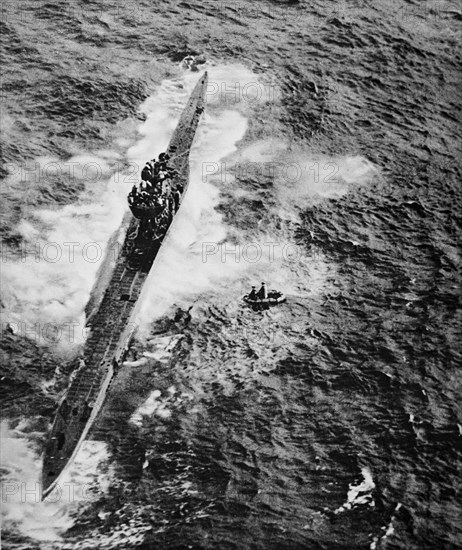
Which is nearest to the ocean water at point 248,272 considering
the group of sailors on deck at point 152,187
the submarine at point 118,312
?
the submarine at point 118,312

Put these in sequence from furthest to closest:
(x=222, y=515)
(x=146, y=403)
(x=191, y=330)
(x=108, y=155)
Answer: (x=108, y=155) → (x=191, y=330) → (x=146, y=403) → (x=222, y=515)

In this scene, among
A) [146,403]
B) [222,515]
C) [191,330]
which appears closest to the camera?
[222,515]

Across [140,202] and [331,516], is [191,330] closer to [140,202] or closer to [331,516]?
[140,202]

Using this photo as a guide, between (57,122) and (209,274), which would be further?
(57,122)

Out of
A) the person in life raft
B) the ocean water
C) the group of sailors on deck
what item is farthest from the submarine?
the person in life raft

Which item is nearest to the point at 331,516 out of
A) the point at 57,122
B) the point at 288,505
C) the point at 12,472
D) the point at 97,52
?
the point at 288,505

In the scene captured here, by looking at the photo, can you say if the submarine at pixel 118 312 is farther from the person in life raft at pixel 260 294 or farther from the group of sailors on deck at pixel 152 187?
the person in life raft at pixel 260 294
